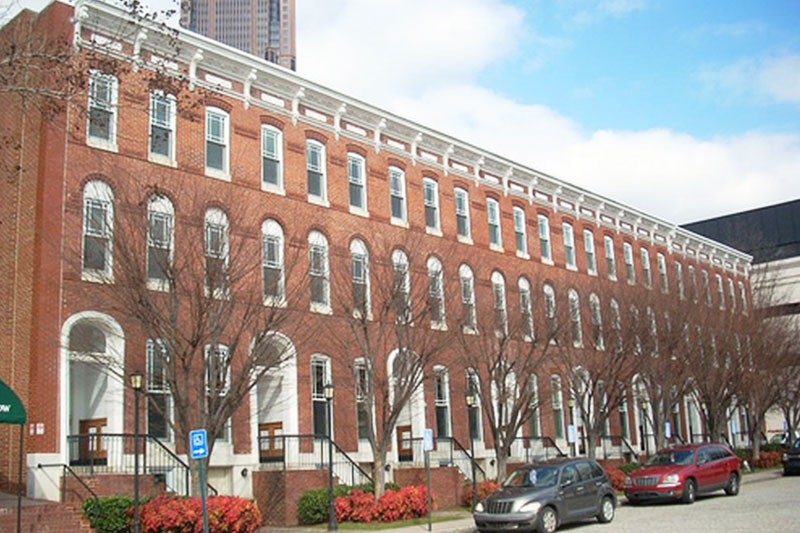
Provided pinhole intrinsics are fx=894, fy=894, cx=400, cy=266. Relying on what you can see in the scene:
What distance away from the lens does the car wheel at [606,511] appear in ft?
71.4

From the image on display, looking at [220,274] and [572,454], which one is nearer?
[220,274]

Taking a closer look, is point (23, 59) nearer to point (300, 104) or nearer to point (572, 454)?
point (300, 104)

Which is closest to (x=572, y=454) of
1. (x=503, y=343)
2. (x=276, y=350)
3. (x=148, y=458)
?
(x=503, y=343)

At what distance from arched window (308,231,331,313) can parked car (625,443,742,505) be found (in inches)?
413

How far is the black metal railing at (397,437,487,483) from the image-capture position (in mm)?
29109

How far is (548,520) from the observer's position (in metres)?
20.0

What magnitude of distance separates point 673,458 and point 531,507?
8696 millimetres

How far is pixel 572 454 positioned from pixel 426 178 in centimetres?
1279

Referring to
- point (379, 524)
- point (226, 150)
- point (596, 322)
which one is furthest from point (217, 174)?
point (596, 322)

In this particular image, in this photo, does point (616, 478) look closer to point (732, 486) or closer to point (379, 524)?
point (732, 486)

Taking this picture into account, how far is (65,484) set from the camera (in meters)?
19.5

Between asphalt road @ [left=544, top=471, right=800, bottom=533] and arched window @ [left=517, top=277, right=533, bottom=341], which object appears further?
arched window @ [left=517, top=277, right=533, bottom=341]

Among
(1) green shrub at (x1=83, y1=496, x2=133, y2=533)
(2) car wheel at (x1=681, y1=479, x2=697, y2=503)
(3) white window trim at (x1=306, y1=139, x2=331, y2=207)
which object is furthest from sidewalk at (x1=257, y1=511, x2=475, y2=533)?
(3) white window trim at (x1=306, y1=139, x2=331, y2=207)

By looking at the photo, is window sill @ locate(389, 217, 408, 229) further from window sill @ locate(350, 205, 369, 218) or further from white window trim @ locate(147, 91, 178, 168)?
white window trim @ locate(147, 91, 178, 168)
